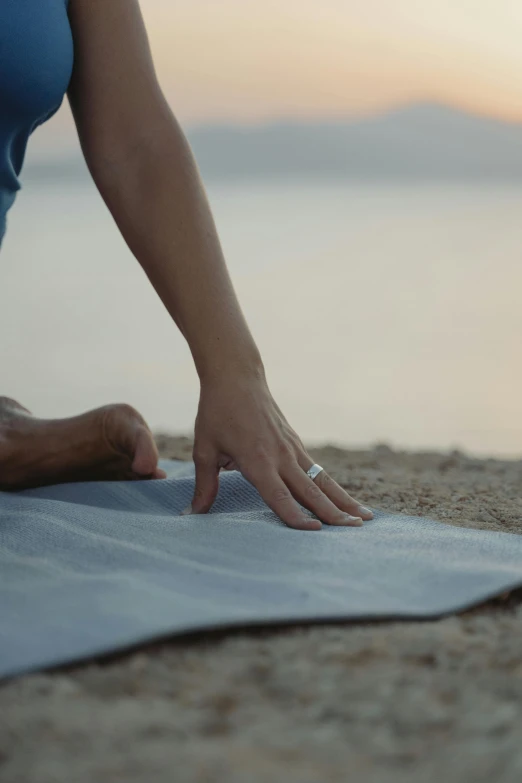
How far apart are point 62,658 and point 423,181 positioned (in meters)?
24.2

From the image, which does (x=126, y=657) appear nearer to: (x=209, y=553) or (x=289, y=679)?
(x=289, y=679)

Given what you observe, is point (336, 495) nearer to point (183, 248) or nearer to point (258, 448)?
point (258, 448)

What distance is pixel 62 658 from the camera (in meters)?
0.82

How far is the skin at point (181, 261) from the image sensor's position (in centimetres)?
124

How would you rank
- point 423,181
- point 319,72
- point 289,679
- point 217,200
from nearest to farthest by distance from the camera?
point 289,679 < point 319,72 < point 217,200 < point 423,181

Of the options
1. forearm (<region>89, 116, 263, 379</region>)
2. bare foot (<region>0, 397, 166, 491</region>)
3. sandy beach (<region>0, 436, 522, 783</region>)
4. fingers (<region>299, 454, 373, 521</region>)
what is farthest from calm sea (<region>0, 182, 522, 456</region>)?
sandy beach (<region>0, 436, 522, 783</region>)

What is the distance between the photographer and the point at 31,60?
1332mm

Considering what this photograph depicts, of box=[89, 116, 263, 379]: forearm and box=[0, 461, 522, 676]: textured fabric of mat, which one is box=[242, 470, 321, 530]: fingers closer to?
box=[0, 461, 522, 676]: textured fabric of mat

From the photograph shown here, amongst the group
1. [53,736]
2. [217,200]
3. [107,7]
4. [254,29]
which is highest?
[254,29]

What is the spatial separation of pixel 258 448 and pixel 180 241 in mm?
345

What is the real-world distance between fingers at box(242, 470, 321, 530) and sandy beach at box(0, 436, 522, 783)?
12.2 inches

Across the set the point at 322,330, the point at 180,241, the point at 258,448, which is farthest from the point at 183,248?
the point at 322,330

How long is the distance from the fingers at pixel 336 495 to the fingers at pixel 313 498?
0.03 meters

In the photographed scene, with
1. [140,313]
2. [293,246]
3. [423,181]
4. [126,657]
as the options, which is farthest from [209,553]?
[423,181]
